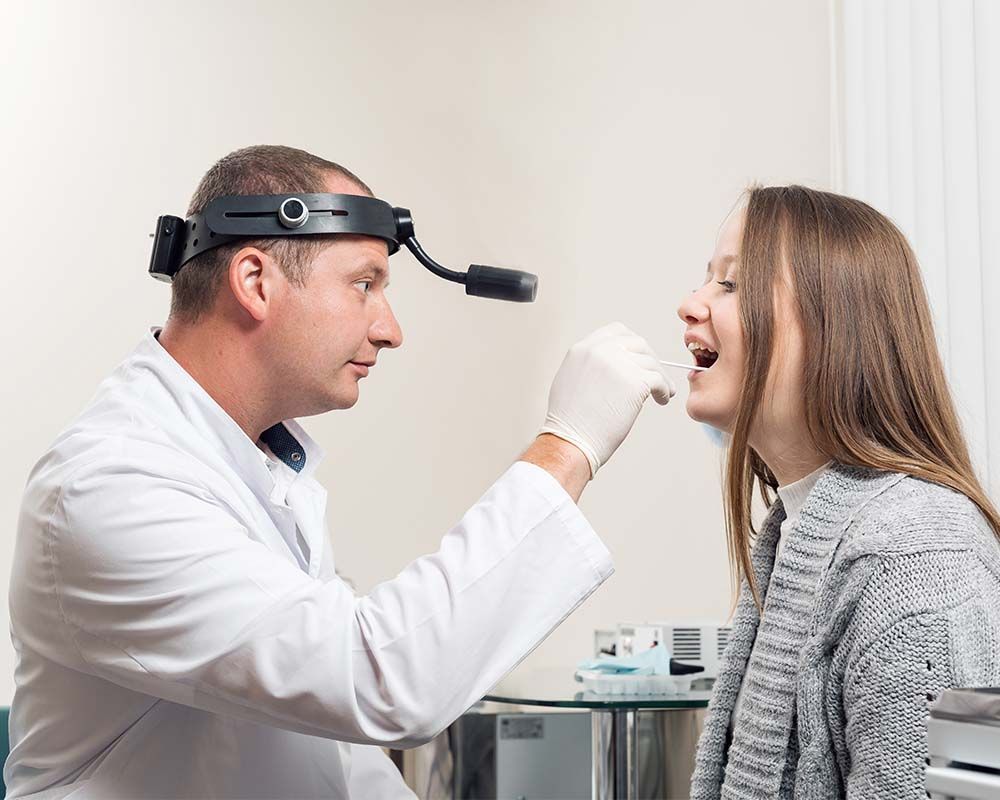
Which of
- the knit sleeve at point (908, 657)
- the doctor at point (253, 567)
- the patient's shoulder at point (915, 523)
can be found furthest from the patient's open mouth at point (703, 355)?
the knit sleeve at point (908, 657)

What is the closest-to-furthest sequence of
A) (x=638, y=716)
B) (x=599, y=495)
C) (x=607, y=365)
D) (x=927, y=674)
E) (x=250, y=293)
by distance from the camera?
(x=927, y=674) < (x=607, y=365) < (x=250, y=293) < (x=638, y=716) < (x=599, y=495)

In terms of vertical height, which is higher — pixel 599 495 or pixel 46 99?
pixel 46 99

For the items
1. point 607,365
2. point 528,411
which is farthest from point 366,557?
point 607,365

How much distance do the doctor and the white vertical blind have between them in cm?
96

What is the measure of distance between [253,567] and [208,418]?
0.96 ft

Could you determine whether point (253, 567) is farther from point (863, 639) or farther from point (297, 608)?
point (863, 639)

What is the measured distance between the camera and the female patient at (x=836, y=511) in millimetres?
988

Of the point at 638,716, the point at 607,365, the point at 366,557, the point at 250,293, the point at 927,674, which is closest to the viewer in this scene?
the point at 927,674

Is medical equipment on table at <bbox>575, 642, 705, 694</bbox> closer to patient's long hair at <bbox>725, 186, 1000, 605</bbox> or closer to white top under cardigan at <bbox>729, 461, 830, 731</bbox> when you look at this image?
white top under cardigan at <bbox>729, 461, 830, 731</bbox>

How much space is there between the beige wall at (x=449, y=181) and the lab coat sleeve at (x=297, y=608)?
1422 millimetres

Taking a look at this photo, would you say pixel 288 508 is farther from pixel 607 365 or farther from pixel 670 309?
pixel 670 309

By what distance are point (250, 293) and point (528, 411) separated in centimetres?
172

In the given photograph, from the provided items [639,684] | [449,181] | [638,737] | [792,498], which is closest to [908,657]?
[792,498]

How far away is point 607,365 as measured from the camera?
115cm
